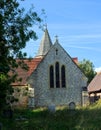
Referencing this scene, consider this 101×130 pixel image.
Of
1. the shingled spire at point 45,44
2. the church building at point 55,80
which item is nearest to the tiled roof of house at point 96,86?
the church building at point 55,80

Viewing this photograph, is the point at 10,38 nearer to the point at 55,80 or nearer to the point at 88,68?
the point at 55,80

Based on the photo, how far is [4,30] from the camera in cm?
2239

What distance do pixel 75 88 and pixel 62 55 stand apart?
190 inches

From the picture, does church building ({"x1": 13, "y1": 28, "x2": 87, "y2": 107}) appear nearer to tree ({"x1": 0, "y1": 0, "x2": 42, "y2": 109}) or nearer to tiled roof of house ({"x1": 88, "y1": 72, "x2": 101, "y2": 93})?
tiled roof of house ({"x1": 88, "y1": 72, "x2": 101, "y2": 93})

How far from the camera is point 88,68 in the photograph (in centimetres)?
9512

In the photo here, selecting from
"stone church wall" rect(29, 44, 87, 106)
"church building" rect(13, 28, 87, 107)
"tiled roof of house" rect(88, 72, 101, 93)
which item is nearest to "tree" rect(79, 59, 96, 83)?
"tiled roof of house" rect(88, 72, 101, 93)

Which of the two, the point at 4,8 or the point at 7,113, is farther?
the point at 7,113

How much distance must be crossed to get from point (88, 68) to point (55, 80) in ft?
131

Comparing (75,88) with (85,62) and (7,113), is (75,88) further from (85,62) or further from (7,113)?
(85,62)

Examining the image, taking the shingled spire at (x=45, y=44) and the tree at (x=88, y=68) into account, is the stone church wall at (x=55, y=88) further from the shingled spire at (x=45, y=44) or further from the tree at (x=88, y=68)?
the tree at (x=88, y=68)

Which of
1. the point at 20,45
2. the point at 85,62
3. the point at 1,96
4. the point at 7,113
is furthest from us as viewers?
the point at 85,62

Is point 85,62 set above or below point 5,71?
above

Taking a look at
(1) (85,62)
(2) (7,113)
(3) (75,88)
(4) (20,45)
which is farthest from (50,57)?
(1) (85,62)

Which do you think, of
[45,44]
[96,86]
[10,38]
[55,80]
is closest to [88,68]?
[45,44]
